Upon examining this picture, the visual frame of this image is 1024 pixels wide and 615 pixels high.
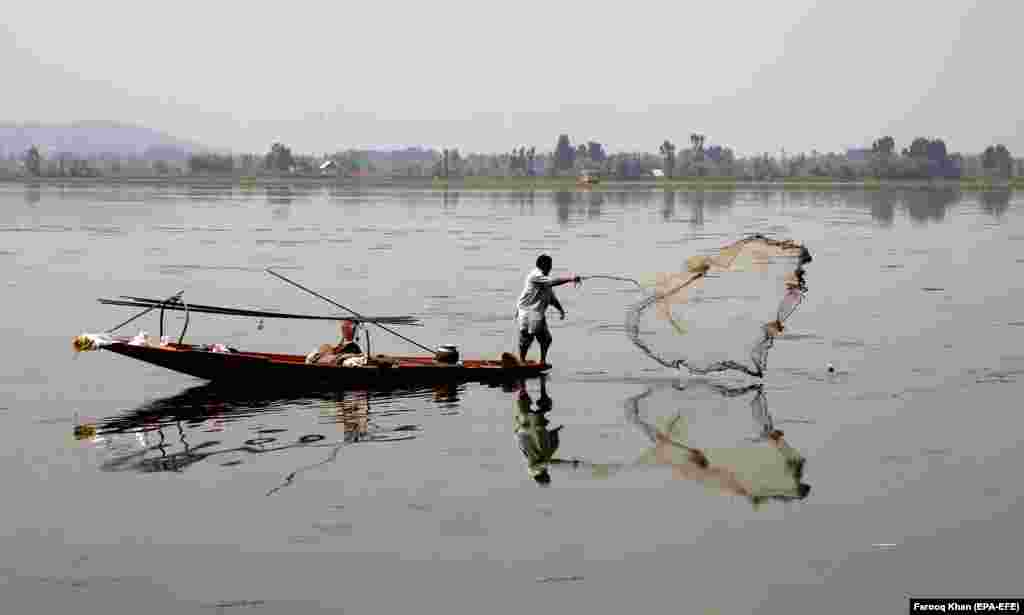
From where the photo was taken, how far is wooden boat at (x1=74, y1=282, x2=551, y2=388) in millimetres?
18906

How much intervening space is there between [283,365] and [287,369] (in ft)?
0.45

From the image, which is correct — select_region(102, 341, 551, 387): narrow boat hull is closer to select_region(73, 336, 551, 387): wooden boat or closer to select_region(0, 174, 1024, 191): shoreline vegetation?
select_region(73, 336, 551, 387): wooden boat

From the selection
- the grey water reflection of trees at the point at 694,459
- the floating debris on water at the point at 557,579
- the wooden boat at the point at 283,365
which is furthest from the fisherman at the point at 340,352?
the floating debris on water at the point at 557,579

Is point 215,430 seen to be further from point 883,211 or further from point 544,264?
point 883,211

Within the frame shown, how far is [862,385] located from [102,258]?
31878 millimetres

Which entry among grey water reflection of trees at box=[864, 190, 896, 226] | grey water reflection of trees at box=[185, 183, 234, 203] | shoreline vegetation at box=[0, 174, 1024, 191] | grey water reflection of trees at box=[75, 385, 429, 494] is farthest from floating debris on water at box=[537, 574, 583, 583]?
shoreline vegetation at box=[0, 174, 1024, 191]

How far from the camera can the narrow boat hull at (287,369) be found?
19.0 metres

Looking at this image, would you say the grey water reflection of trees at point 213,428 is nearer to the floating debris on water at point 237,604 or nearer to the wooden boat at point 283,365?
the wooden boat at point 283,365

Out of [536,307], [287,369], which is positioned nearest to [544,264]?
[536,307]

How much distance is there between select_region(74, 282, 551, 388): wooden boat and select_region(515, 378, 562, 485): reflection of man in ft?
3.98

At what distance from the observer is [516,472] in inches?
588

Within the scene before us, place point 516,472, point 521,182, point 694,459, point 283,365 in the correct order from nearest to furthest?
point 516,472 < point 694,459 < point 283,365 < point 521,182

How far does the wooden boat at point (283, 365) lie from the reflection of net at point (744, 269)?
2714 millimetres

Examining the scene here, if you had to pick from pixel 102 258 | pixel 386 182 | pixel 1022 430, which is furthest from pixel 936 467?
pixel 386 182
